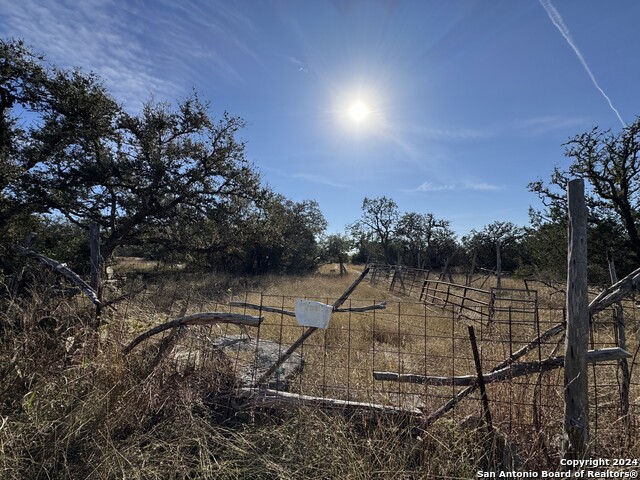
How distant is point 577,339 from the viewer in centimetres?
238

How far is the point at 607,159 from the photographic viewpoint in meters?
12.7

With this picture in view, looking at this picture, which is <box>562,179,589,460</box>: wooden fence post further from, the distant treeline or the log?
the distant treeline

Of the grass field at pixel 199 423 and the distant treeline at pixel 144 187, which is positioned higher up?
the distant treeline at pixel 144 187

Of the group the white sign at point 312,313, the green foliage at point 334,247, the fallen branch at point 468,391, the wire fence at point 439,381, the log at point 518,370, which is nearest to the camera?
the log at point 518,370

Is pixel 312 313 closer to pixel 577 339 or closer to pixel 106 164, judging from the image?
pixel 577 339

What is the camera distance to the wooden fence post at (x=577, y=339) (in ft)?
7.59

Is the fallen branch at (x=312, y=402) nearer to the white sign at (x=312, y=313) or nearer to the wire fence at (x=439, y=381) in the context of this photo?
the wire fence at (x=439, y=381)

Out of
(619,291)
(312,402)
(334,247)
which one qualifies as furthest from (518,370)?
(334,247)

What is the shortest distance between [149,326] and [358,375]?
258 centimetres

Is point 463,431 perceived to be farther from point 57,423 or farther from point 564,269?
point 564,269

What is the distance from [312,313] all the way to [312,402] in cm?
80

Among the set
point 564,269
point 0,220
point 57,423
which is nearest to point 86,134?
point 0,220

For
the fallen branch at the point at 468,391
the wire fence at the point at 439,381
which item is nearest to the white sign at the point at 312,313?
the wire fence at the point at 439,381

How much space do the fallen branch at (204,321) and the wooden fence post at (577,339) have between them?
2.53 metres
